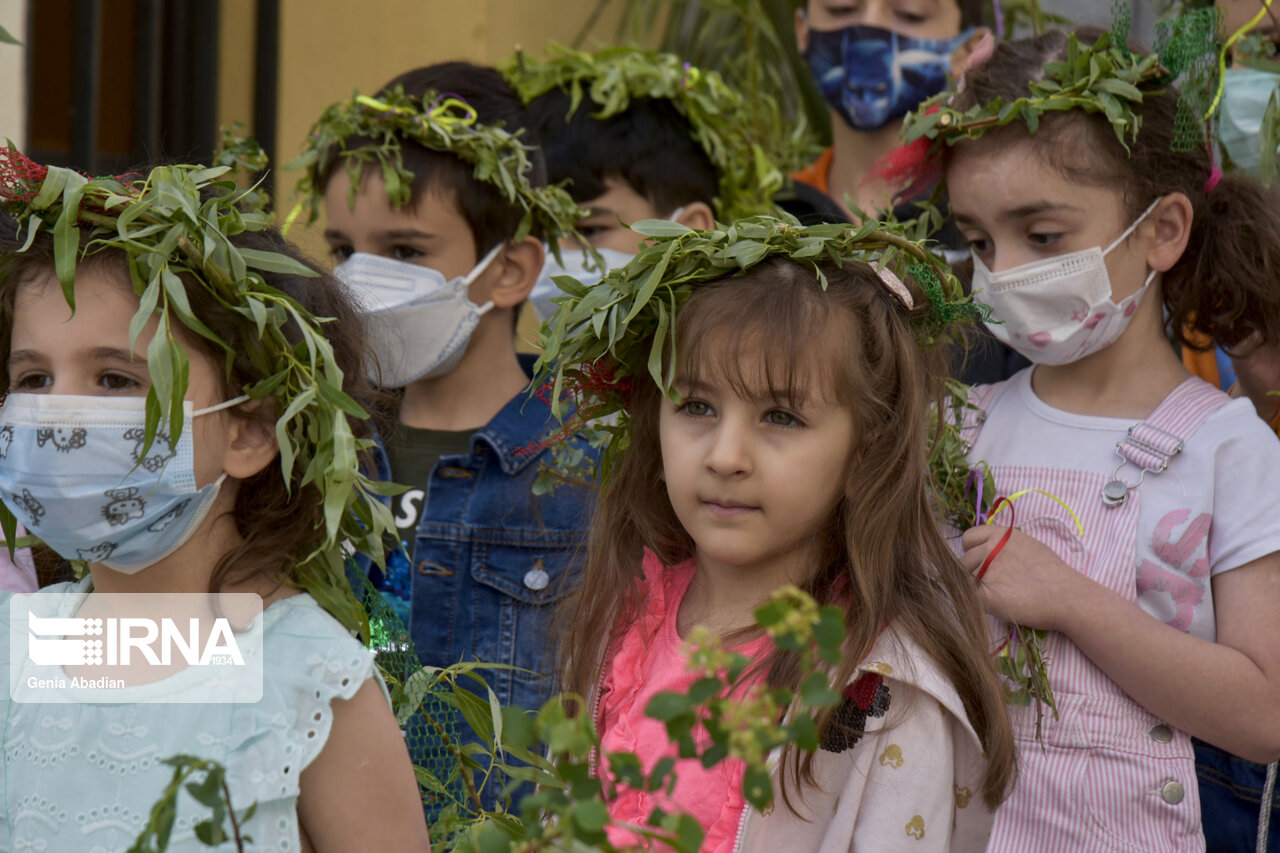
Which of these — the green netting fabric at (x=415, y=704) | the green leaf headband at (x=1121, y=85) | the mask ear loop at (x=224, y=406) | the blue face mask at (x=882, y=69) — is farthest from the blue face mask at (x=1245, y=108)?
the mask ear loop at (x=224, y=406)

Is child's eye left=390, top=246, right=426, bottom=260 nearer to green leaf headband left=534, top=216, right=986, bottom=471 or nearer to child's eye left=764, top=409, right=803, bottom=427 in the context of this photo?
green leaf headband left=534, top=216, right=986, bottom=471

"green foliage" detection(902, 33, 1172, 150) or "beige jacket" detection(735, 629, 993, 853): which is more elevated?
"green foliage" detection(902, 33, 1172, 150)

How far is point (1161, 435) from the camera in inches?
109

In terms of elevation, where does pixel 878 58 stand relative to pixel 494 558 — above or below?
above

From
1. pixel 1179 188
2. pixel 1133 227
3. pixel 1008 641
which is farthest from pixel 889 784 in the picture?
pixel 1179 188

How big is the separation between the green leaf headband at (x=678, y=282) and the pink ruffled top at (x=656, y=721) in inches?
17.9

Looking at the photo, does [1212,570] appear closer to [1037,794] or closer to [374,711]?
[1037,794]

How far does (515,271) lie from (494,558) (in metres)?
0.83

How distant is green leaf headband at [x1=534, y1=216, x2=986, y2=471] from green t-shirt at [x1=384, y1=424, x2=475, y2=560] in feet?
3.60

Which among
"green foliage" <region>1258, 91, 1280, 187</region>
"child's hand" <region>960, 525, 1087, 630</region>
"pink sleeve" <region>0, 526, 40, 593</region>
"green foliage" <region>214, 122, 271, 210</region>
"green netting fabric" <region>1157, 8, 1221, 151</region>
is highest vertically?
"green netting fabric" <region>1157, 8, 1221, 151</region>

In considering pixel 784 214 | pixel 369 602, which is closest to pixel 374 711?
pixel 369 602

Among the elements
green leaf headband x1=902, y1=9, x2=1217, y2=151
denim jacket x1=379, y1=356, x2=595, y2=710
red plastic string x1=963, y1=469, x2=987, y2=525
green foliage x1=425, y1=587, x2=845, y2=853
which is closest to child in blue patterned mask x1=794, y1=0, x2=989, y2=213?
green leaf headband x1=902, y1=9, x2=1217, y2=151

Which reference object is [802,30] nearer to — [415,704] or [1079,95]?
[1079,95]

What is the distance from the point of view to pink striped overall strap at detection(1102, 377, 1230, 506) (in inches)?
108
